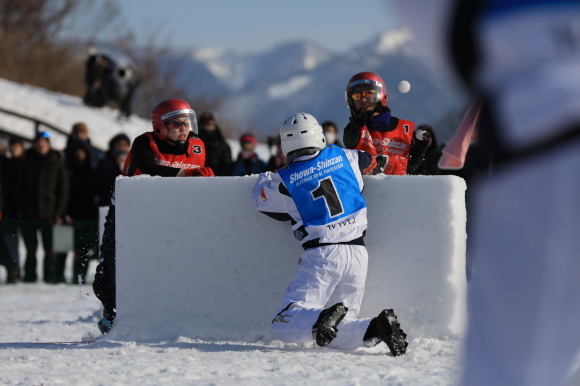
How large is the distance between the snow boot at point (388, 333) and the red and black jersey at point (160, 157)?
2.40 meters

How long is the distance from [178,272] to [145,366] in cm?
126

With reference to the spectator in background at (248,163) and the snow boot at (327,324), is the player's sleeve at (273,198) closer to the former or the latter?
the snow boot at (327,324)

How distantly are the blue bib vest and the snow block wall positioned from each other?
23 centimetres

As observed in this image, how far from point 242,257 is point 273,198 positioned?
51cm

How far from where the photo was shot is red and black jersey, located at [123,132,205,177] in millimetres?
6934

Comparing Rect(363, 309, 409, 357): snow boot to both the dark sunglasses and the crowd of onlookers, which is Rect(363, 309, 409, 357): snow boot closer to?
the dark sunglasses

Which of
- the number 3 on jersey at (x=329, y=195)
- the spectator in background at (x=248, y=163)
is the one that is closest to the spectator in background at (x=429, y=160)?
the number 3 on jersey at (x=329, y=195)

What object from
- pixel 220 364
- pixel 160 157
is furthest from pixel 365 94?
pixel 220 364

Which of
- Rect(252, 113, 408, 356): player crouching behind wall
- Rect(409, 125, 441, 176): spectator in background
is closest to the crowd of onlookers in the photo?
Rect(409, 125, 441, 176): spectator in background

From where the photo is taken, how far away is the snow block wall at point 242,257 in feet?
18.8

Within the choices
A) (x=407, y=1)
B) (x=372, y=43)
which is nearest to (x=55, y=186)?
(x=407, y=1)

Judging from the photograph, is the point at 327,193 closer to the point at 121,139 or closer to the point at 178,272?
the point at 178,272

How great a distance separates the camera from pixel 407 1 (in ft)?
5.20

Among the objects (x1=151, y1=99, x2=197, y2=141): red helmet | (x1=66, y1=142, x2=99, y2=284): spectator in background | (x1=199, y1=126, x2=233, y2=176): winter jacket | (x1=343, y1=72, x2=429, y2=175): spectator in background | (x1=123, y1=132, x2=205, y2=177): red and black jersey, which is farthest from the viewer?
(x1=66, y1=142, x2=99, y2=284): spectator in background
